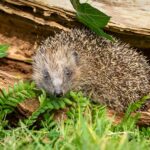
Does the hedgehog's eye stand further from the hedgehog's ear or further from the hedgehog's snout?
the hedgehog's snout

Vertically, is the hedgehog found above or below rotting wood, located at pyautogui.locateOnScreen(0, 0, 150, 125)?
below

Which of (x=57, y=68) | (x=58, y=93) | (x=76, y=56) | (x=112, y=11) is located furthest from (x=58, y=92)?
(x=112, y=11)

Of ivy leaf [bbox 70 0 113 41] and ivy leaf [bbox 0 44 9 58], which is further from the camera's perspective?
ivy leaf [bbox 0 44 9 58]

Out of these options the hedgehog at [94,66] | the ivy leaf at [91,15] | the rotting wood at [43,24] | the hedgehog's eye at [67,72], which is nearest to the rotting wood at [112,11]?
the rotting wood at [43,24]

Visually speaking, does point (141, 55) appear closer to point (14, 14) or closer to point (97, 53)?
point (97, 53)

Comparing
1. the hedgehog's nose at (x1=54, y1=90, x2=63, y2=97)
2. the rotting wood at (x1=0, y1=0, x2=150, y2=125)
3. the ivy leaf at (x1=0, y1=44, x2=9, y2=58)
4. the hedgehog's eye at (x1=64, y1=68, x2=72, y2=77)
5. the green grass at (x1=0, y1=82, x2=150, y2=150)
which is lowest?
the green grass at (x1=0, y1=82, x2=150, y2=150)

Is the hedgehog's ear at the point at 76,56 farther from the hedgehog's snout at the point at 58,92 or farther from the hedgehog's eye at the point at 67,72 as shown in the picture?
the hedgehog's snout at the point at 58,92

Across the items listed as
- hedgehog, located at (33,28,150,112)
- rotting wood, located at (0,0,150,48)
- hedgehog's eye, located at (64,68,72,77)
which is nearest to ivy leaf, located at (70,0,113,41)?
rotting wood, located at (0,0,150,48)
